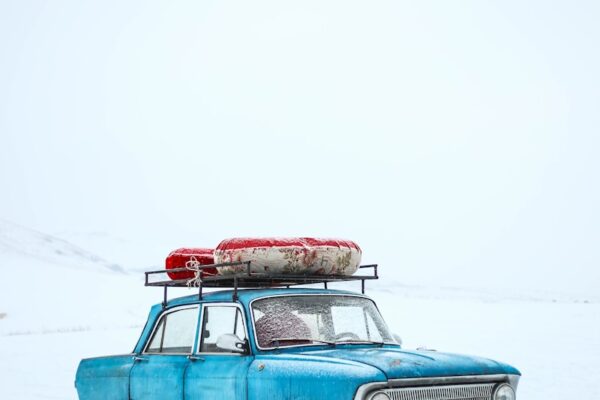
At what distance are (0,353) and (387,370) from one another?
18.5 meters

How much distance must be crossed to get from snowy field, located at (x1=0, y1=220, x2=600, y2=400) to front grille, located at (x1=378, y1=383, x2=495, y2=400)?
25.9 feet

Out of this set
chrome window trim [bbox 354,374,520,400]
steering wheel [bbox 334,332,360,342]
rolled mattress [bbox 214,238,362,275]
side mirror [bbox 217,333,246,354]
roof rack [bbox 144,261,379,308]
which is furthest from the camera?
rolled mattress [bbox 214,238,362,275]

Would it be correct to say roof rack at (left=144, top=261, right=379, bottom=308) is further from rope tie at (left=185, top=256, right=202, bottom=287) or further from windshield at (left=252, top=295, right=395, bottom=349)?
windshield at (left=252, top=295, right=395, bottom=349)

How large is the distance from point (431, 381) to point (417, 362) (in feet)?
0.62

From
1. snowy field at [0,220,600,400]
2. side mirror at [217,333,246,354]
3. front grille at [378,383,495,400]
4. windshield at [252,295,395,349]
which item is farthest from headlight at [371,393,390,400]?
snowy field at [0,220,600,400]

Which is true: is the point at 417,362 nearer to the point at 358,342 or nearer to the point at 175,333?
the point at 358,342

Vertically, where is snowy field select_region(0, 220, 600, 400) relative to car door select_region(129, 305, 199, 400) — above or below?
below

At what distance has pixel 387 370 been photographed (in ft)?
21.2

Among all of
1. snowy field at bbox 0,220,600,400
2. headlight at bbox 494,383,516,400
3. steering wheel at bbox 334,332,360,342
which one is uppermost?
steering wheel at bbox 334,332,360,342

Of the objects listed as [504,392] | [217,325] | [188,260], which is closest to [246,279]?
[217,325]

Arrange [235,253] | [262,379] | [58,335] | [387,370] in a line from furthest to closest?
[58,335] → [235,253] → [262,379] → [387,370]

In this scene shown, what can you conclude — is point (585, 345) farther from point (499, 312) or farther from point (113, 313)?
point (113, 313)

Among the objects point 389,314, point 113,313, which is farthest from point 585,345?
point 113,313

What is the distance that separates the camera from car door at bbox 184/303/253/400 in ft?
24.3
